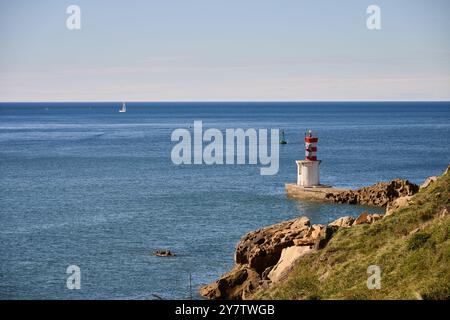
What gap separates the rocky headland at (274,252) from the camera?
25172 millimetres

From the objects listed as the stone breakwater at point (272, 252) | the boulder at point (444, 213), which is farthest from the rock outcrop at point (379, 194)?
the boulder at point (444, 213)

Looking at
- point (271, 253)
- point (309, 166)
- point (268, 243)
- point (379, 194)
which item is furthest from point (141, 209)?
point (271, 253)

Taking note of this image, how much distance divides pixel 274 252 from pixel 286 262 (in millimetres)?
2882

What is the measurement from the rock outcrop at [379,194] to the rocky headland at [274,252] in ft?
66.7

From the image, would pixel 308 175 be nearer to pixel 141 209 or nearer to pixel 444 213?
pixel 141 209

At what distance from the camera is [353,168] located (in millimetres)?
76125

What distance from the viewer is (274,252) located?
2828 centimetres

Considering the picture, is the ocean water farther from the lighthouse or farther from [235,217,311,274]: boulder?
[235,217,311,274]: boulder

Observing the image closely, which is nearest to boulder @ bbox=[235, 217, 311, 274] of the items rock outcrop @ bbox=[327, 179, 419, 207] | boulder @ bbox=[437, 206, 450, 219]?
boulder @ bbox=[437, 206, 450, 219]

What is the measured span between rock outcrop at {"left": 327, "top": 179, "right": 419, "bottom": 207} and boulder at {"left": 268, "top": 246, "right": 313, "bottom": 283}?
2497 cm

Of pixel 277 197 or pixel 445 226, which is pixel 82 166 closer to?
pixel 277 197

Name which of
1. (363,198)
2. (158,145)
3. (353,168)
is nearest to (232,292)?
(363,198)

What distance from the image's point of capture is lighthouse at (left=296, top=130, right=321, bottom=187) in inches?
2185
